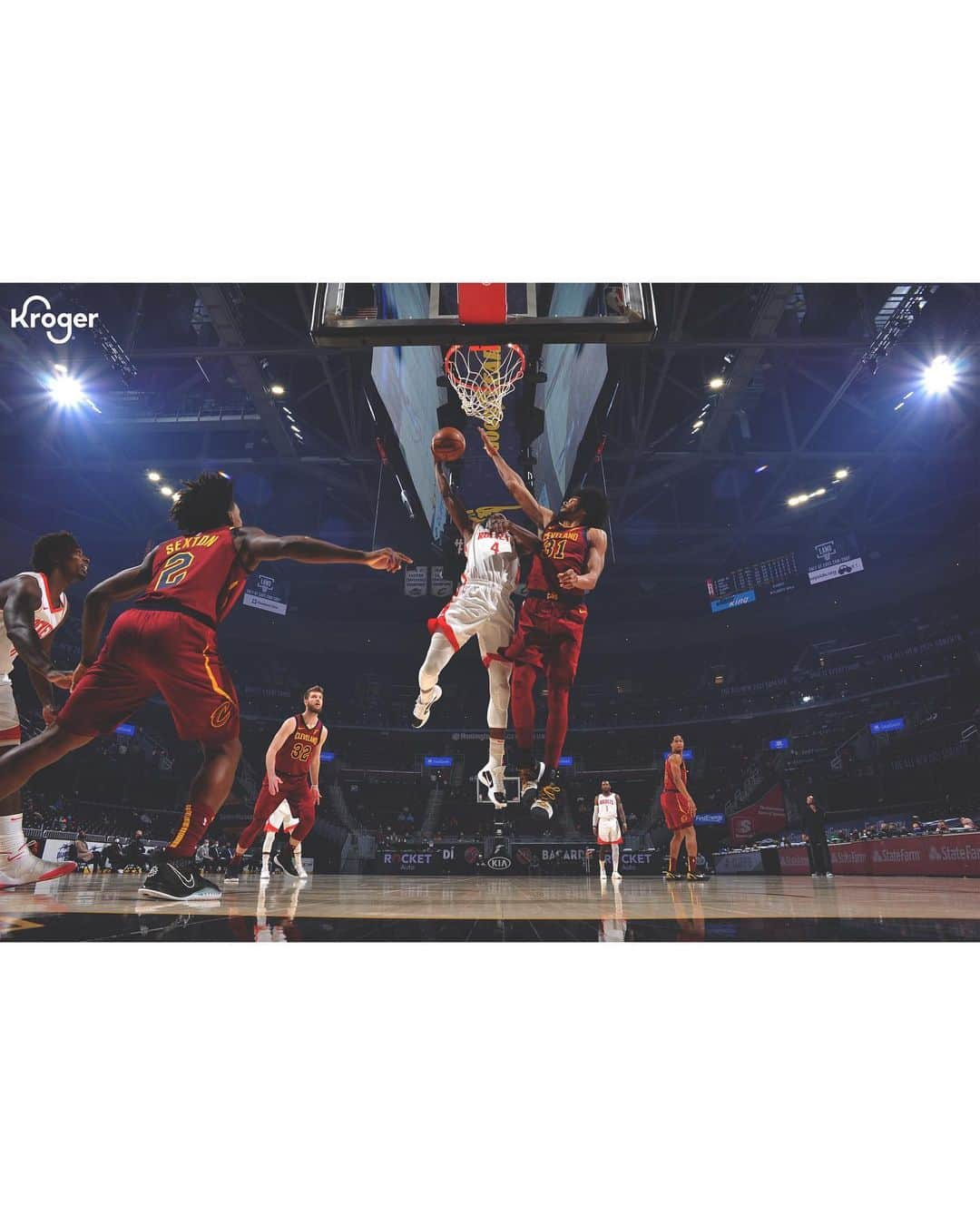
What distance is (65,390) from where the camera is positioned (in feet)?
21.2

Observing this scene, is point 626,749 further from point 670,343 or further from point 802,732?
point 802,732

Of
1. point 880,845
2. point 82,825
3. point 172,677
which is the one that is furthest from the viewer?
point 82,825

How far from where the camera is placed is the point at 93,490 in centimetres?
743

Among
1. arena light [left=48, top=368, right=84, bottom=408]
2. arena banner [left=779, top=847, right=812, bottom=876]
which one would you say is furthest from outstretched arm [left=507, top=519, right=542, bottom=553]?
arena banner [left=779, top=847, right=812, bottom=876]

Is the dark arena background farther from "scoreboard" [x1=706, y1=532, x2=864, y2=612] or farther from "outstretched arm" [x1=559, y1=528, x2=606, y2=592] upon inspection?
"outstretched arm" [x1=559, y1=528, x2=606, y2=592]

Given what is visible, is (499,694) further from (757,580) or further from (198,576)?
(757,580)

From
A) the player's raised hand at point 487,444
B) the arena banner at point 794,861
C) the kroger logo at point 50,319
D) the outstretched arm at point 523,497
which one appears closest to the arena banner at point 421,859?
the arena banner at point 794,861

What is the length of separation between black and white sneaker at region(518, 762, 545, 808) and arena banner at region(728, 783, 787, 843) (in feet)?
24.1

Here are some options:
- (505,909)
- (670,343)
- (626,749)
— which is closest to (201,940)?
(505,909)

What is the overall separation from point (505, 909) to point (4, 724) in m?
3.39

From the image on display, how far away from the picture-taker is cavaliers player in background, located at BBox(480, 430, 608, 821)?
6176 mm

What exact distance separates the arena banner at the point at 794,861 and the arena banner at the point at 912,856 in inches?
26.4

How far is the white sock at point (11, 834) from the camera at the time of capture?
15.9 feet
